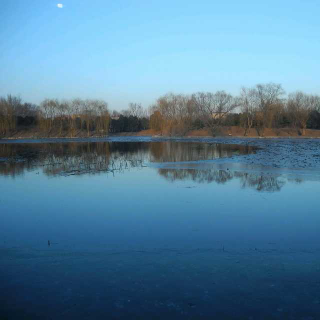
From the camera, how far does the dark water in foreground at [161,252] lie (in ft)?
13.3

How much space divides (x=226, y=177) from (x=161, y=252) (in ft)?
25.5

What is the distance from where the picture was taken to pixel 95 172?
14969mm

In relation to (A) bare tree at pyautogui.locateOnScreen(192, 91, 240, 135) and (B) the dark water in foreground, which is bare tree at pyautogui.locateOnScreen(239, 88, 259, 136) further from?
(B) the dark water in foreground

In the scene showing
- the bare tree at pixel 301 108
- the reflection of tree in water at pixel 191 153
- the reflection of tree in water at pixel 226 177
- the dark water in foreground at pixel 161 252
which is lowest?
the dark water in foreground at pixel 161 252

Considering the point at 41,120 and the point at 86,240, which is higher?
the point at 41,120

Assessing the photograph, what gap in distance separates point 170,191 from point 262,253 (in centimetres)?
519

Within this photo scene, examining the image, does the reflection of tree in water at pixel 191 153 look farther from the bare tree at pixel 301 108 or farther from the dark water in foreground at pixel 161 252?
the bare tree at pixel 301 108

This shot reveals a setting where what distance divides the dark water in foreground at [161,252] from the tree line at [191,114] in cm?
4930

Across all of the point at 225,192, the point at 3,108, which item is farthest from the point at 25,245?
the point at 3,108

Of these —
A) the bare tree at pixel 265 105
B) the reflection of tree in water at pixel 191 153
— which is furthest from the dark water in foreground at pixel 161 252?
the bare tree at pixel 265 105

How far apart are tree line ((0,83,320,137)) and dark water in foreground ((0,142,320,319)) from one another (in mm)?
49302

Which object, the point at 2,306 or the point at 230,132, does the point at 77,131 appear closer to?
the point at 230,132

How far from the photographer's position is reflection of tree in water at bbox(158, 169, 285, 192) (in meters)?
11.1

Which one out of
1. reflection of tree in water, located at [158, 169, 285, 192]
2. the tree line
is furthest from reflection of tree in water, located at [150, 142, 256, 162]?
the tree line
